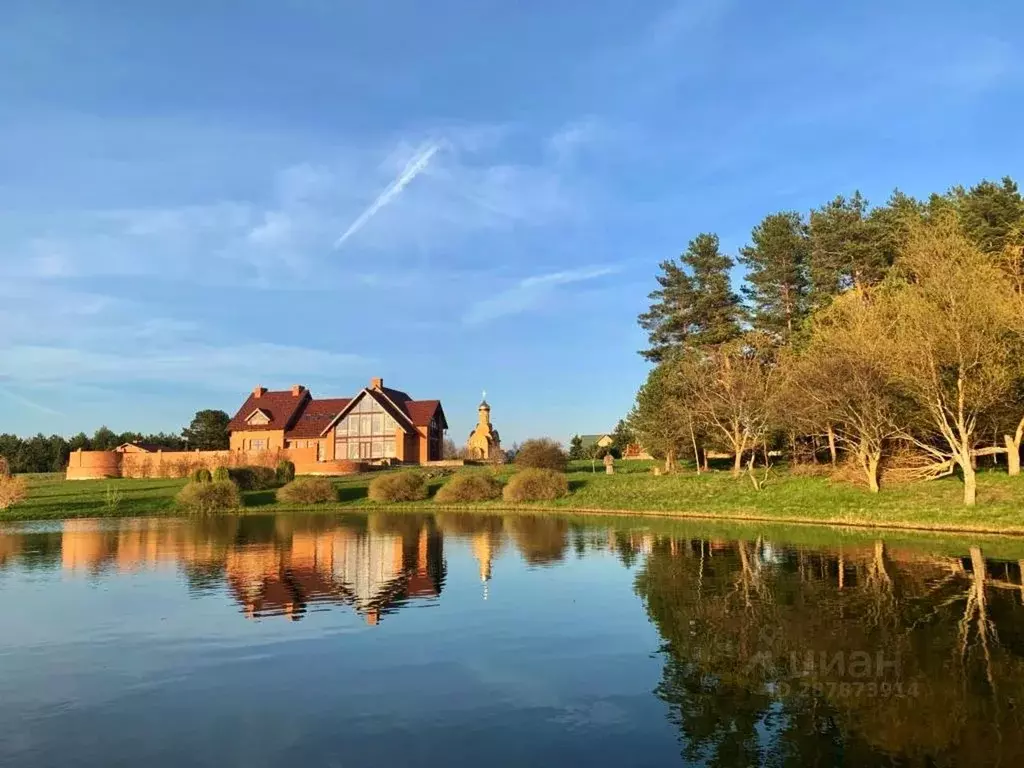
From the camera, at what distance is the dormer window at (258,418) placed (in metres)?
83.8

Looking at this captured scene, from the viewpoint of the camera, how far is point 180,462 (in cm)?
7169

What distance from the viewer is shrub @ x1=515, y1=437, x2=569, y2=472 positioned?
2447 inches

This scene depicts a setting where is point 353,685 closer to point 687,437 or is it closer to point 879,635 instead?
point 879,635

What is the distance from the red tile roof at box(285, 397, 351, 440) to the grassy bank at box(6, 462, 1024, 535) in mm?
17907

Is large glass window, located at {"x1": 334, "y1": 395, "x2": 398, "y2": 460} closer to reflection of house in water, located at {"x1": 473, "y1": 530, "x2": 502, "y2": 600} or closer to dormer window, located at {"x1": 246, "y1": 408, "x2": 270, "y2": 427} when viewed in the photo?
dormer window, located at {"x1": 246, "y1": 408, "x2": 270, "y2": 427}

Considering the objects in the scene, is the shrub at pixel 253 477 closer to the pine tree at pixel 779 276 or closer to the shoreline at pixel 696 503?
the shoreline at pixel 696 503

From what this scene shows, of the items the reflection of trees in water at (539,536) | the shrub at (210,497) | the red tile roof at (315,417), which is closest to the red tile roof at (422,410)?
the red tile roof at (315,417)

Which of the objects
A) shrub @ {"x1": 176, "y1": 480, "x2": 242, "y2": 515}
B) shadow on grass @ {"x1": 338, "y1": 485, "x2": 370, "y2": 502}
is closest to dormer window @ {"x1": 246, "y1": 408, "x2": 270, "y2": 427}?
shadow on grass @ {"x1": 338, "y1": 485, "x2": 370, "y2": 502}

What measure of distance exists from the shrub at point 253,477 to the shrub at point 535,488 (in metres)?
22.0

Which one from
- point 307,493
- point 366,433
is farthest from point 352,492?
point 366,433

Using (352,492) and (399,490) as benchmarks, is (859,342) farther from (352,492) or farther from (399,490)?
(352,492)

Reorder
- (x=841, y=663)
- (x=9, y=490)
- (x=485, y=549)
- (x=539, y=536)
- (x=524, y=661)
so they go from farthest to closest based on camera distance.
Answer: (x=9, y=490)
(x=539, y=536)
(x=485, y=549)
(x=524, y=661)
(x=841, y=663)

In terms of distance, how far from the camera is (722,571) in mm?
21609

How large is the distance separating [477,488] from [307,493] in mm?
12693
